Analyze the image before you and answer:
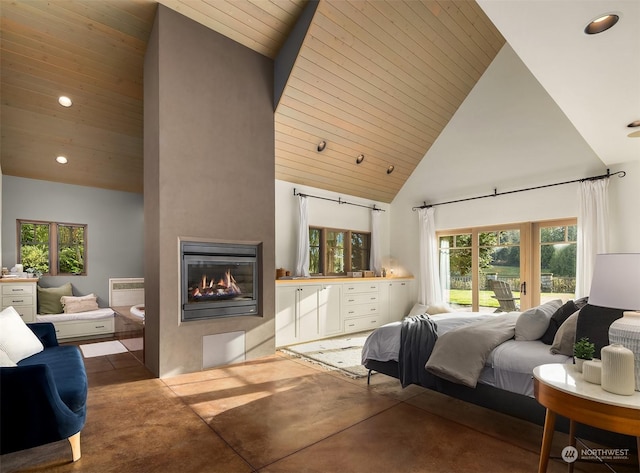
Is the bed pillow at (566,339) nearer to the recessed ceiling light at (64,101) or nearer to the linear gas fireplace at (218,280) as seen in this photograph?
the linear gas fireplace at (218,280)

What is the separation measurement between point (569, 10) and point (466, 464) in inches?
98.6

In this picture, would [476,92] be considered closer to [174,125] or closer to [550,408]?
[174,125]

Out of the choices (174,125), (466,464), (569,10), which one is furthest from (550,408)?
(174,125)

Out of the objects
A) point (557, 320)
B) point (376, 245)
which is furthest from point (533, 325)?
point (376, 245)

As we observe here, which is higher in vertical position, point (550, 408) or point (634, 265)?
point (634, 265)

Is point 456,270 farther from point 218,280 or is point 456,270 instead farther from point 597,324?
point 597,324

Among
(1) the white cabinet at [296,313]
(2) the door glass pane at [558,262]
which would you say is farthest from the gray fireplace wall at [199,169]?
(2) the door glass pane at [558,262]

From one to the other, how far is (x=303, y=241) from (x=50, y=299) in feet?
12.7

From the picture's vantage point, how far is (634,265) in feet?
5.68

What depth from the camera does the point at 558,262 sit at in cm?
515

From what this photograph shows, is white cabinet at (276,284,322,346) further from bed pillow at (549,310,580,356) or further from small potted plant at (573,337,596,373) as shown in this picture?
small potted plant at (573,337,596,373)

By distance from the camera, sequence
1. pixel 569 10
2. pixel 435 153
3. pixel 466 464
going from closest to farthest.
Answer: pixel 569 10 < pixel 466 464 < pixel 435 153

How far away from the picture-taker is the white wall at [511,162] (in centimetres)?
484

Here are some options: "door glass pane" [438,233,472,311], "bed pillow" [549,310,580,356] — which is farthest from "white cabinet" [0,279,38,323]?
"door glass pane" [438,233,472,311]
